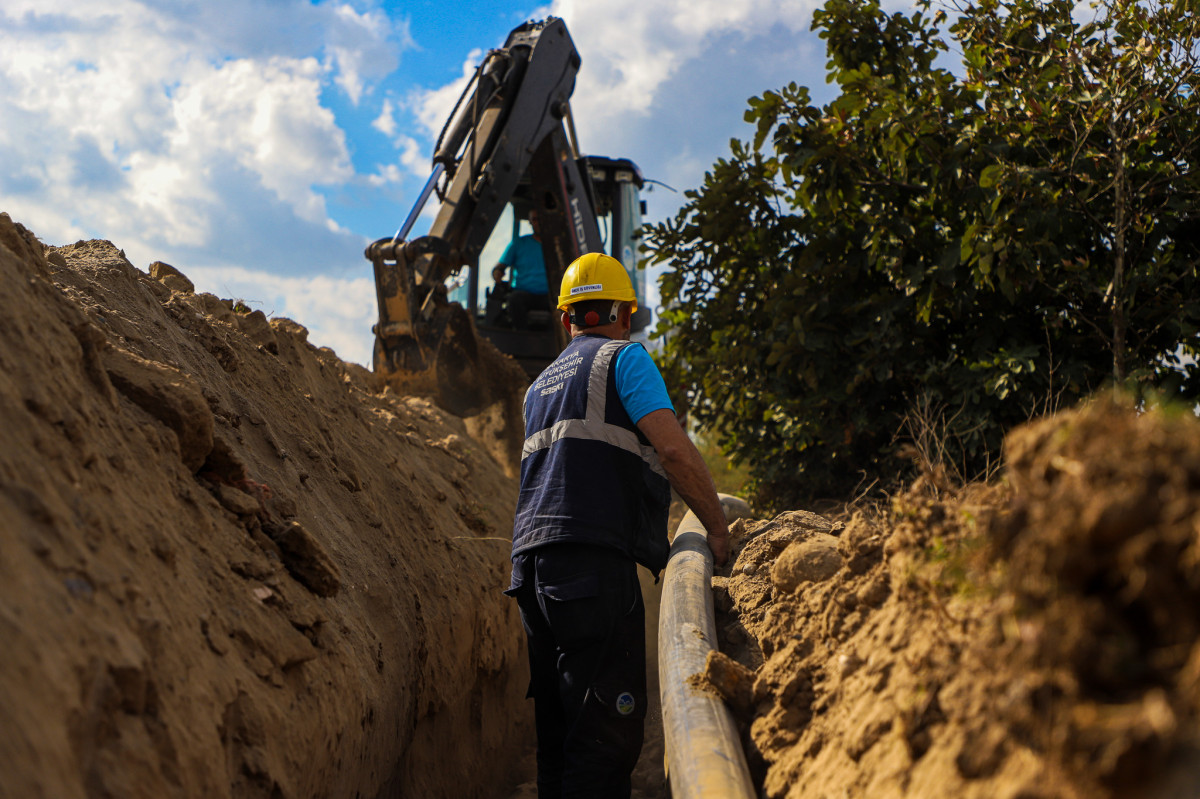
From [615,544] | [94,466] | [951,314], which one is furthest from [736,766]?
[951,314]

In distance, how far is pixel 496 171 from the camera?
864 centimetres

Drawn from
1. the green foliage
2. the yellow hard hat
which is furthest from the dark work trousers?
the green foliage

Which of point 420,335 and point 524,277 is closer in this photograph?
point 420,335

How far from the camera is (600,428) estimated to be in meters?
3.34

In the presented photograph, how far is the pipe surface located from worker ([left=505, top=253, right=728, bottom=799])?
6.3 inches

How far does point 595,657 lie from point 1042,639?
2.06 m

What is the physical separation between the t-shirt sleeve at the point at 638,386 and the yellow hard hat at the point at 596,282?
440 mm

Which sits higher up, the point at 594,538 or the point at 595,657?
the point at 594,538

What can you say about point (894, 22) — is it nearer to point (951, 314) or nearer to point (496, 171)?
point (951, 314)

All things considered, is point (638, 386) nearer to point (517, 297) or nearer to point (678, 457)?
point (678, 457)

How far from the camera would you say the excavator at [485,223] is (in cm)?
828

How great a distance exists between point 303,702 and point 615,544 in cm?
121

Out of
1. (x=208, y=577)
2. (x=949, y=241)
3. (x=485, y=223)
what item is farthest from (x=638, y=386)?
(x=485, y=223)

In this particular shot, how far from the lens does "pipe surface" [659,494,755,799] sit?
2.10 meters
